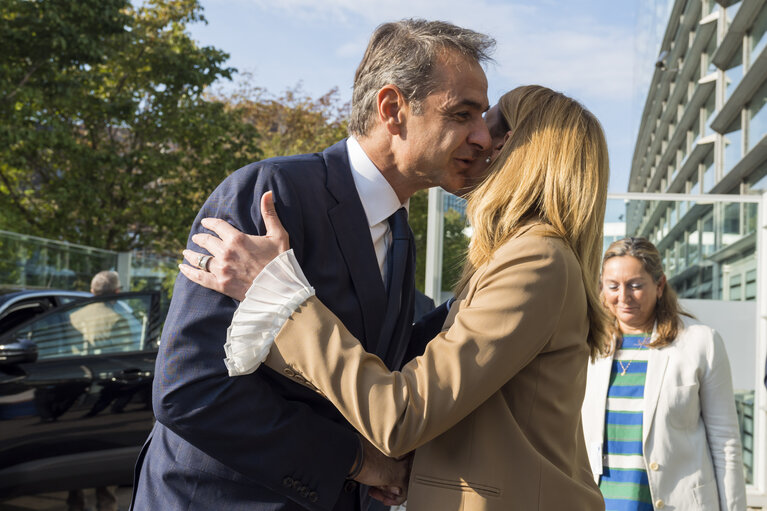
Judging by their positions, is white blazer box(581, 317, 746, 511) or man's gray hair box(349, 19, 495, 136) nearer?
man's gray hair box(349, 19, 495, 136)

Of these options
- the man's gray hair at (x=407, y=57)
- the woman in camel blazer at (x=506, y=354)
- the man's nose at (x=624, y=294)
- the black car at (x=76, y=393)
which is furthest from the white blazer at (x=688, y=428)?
the black car at (x=76, y=393)

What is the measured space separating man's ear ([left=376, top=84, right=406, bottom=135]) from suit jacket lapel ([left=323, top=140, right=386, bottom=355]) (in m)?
0.25

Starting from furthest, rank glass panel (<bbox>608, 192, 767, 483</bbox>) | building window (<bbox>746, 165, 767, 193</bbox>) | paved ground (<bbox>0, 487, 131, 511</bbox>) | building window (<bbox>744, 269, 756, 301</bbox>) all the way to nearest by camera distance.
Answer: building window (<bbox>746, 165, 767, 193</bbox>)
building window (<bbox>744, 269, 756, 301</bbox>)
glass panel (<bbox>608, 192, 767, 483</bbox>)
paved ground (<bbox>0, 487, 131, 511</bbox>)

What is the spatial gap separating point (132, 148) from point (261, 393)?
61.0 ft

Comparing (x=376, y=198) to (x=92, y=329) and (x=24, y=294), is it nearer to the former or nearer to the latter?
(x=92, y=329)

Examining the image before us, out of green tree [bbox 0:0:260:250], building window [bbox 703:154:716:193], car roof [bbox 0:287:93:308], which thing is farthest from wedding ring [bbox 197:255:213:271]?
building window [bbox 703:154:716:193]

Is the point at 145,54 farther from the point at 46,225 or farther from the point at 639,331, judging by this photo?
the point at 639,331

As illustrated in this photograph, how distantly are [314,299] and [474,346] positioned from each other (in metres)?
0.37

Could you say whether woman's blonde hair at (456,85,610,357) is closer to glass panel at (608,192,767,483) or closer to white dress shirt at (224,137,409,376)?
white dress shirt at (224,137,409,376)

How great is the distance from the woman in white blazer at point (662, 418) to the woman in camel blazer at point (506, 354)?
1950 millimetres

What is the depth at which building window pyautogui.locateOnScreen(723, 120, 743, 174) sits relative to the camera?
2227 cm

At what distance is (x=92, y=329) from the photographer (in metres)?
5.70

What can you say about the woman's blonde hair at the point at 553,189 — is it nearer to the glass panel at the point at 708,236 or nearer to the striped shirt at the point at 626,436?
the striped shirt at the point at 626,436

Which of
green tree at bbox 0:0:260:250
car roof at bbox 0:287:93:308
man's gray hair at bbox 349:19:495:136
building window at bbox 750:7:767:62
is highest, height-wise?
building window at bbox 750:7:767:62
